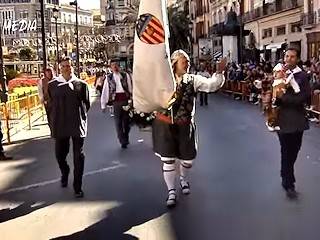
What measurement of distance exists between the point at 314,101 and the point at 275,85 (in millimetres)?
8798

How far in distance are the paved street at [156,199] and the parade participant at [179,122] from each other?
0.48 meters

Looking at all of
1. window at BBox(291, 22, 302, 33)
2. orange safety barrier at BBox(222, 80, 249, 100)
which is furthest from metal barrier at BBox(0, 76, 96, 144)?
window at BBox(291, 22, 302, 33)

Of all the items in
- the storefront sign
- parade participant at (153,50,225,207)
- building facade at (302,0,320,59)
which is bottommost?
parade participant at (153,50,225,207)

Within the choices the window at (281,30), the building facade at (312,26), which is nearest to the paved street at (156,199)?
the building facade at (312,26)

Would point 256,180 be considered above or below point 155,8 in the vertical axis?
below

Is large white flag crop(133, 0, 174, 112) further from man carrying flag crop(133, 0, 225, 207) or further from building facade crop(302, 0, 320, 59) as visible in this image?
building facade crop(302, 0, 320, 59)

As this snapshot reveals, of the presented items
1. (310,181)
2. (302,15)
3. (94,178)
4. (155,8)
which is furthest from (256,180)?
(302,15)

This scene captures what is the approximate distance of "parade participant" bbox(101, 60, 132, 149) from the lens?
1238cm

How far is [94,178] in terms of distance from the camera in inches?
360

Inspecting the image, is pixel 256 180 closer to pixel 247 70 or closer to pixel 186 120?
pixel 186 120

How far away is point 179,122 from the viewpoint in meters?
7.33

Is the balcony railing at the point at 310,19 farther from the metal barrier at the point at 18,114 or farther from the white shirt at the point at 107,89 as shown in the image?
the white shirt at the point at 107,89

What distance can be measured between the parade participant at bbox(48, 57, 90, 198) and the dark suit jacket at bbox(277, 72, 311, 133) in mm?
2358

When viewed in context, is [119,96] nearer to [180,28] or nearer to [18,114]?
[18,114]
